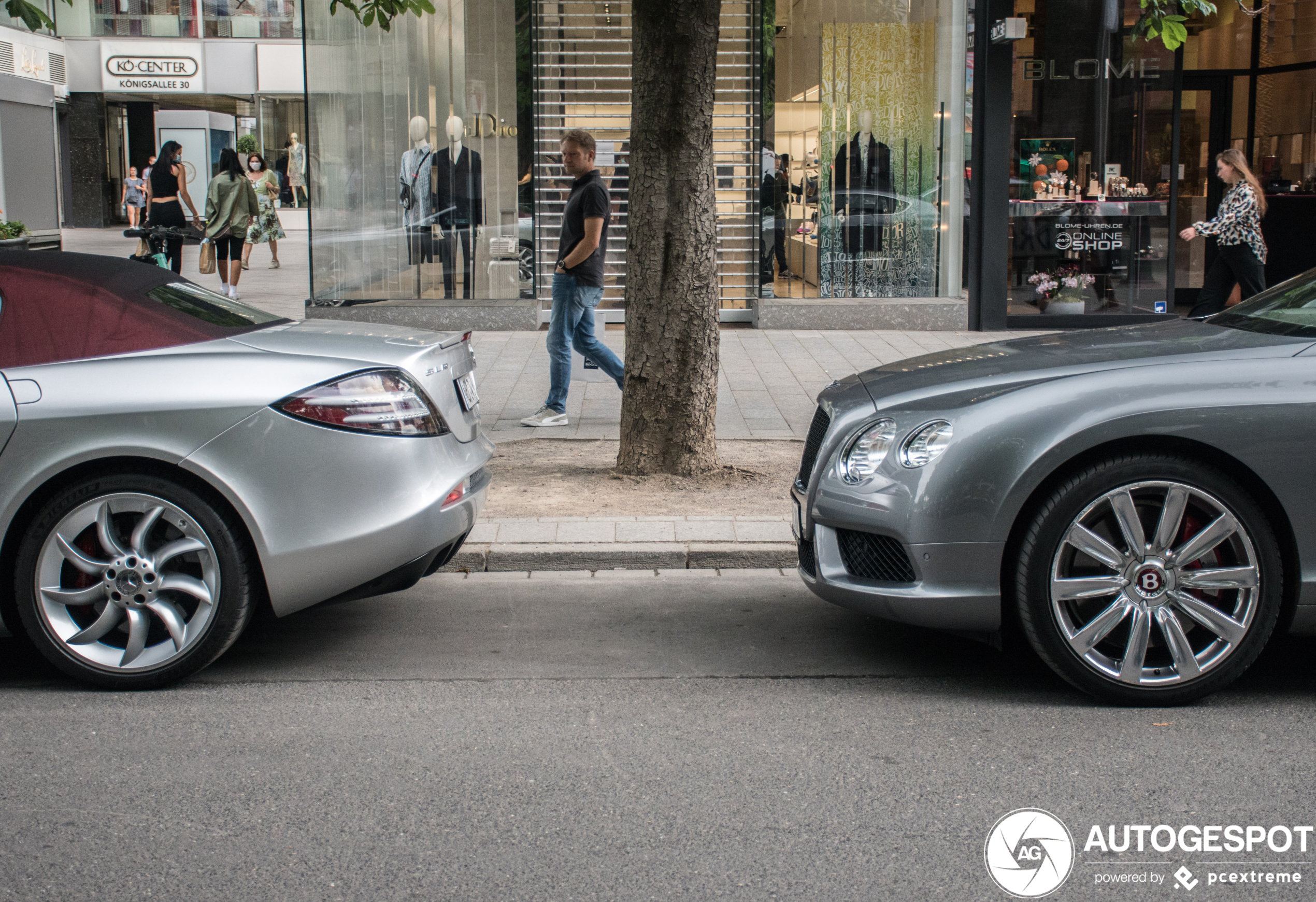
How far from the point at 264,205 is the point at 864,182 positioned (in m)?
10.7

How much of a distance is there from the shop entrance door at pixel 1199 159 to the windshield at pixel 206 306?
1295cm

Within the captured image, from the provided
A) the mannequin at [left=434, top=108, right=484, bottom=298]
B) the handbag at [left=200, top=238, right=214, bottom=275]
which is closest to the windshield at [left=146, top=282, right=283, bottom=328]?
the mannequin at [left=434, top=108, right=484, bottom=298]

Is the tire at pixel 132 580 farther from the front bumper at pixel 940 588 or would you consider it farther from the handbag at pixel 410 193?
the handbag at pixel 410 193

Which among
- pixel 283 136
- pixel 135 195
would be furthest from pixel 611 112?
pixel 283 136

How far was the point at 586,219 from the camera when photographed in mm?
8625

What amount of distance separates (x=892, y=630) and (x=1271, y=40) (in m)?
13.2

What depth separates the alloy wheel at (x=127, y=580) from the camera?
4.28 metres

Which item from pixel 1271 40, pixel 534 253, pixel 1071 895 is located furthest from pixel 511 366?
pixel 1271 40

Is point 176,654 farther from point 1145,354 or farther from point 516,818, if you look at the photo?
point 1145,354

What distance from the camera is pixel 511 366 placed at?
37.8ft

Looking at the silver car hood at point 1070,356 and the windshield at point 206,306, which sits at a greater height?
the windshield at point 206,306

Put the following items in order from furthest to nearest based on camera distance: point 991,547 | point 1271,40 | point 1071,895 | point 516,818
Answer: point 1271,40 < point 991,547 < point 516,818 < point 1071,895

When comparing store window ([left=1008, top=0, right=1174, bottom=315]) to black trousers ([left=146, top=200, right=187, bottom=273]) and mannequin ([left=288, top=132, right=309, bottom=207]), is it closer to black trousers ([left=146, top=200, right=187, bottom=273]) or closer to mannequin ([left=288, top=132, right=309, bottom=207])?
black trousers ([left=146, top=200, right=187, bottom=273])

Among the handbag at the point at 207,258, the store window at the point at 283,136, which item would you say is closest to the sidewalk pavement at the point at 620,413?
the handbag at the point at 207,258
